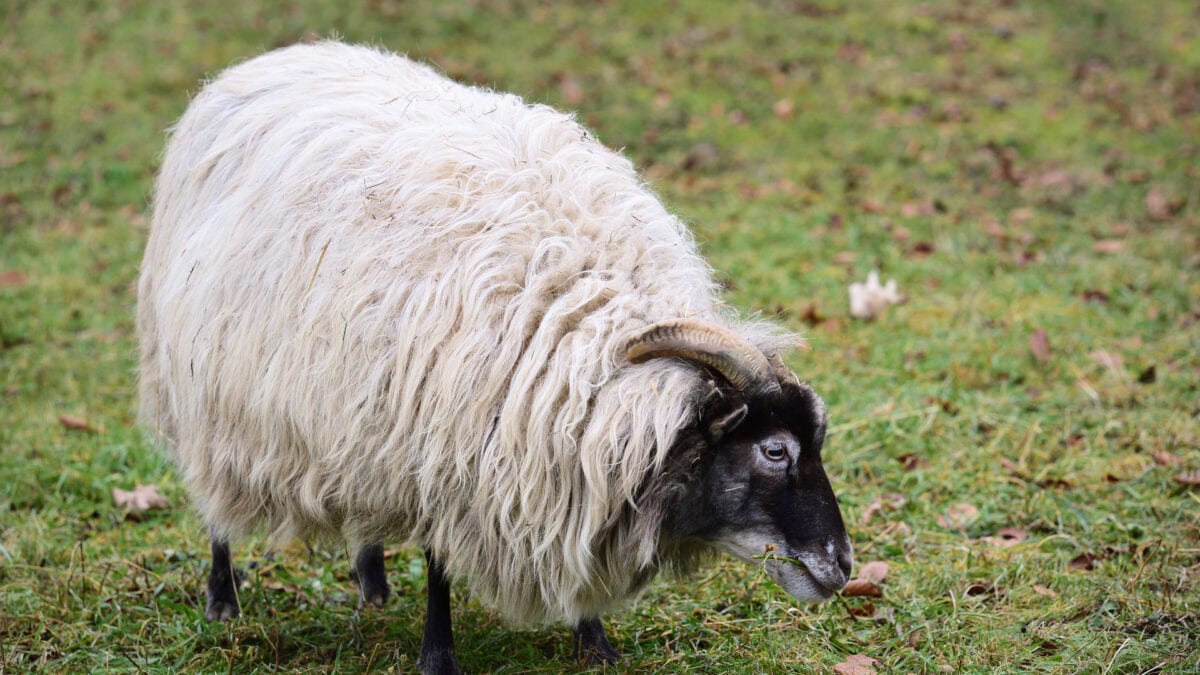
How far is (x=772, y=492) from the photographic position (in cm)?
289

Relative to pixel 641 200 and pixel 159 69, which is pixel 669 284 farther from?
pixel 159 69

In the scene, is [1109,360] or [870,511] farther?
[1109,360]

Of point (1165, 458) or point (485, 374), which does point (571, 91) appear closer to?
point (1165, 458)

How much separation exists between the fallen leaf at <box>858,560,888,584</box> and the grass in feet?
0.21

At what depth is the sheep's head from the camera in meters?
2.83

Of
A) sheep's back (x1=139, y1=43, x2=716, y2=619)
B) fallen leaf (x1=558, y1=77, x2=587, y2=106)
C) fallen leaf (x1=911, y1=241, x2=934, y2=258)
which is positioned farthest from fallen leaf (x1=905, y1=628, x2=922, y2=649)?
fallen leaf (x1=558, y1=77, x2=587, y2=106)

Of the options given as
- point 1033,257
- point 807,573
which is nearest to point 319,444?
point 807,573

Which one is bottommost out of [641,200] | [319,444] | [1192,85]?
[1192,85]

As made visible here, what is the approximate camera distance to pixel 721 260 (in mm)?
6812

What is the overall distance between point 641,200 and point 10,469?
3207mm

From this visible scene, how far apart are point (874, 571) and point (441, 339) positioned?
1.82 metres

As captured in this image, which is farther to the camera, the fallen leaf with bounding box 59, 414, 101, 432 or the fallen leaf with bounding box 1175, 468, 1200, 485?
the fallen leaf with bounding box 59, 414, 101, 432

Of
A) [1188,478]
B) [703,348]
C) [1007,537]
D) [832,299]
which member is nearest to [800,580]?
[703,348]

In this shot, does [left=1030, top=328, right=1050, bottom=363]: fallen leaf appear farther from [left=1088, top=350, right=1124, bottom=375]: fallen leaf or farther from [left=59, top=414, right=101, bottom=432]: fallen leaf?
[left=59, top=414, right=101, bottom=432]: fallen leaf
